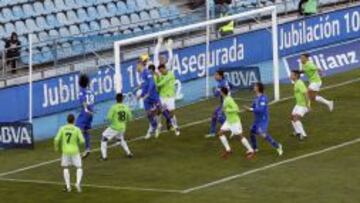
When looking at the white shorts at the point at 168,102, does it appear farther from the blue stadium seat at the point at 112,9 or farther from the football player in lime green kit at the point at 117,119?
the blue stadium seat at the point at 112,9

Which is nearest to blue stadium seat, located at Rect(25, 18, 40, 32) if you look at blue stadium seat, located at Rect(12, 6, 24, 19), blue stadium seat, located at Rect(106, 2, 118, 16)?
blue stadium seat, located at Rect(12, 6, 24, 19)

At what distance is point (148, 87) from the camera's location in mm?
36000

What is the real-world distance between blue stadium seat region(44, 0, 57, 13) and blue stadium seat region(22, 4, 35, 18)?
0.65 metres

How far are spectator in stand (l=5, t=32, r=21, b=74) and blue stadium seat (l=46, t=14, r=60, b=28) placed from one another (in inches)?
146

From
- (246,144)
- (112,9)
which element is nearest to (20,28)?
(112,9)

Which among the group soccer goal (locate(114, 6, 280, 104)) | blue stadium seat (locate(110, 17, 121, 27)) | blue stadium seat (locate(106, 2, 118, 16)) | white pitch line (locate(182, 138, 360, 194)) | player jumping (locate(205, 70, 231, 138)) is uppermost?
blue stadium seat (locate(106, 2, 118, 16))

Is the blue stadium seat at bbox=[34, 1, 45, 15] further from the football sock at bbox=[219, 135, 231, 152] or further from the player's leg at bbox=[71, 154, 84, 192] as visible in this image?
the player's leg at bbox=[71, 154, 84, 192]

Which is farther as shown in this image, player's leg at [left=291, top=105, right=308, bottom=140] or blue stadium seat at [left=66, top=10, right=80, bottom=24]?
blue stadium seat at [left=66, top=10, right=80, bottom=24]

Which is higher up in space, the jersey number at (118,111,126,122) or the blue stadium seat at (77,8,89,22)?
the blue stadium seat at (77,8,89,22)

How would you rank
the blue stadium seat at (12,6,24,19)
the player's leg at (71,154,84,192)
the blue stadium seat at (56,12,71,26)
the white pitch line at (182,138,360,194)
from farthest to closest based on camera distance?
the blue stadium seat at (56,12,71,26), the blue stadium seat at (12,6,24,19), the white pitch line at (182,138,360,194), the player's leg at (71,154,84,192)

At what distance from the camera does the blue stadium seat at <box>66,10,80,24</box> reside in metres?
46.1

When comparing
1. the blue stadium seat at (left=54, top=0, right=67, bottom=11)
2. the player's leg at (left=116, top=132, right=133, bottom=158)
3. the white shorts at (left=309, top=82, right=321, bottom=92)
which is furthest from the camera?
the blue stadium seat at (left=54, top=0, right=67, bottom=11)

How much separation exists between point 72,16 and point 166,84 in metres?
10.7

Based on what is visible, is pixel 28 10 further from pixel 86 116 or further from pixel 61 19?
pixel 86 116
